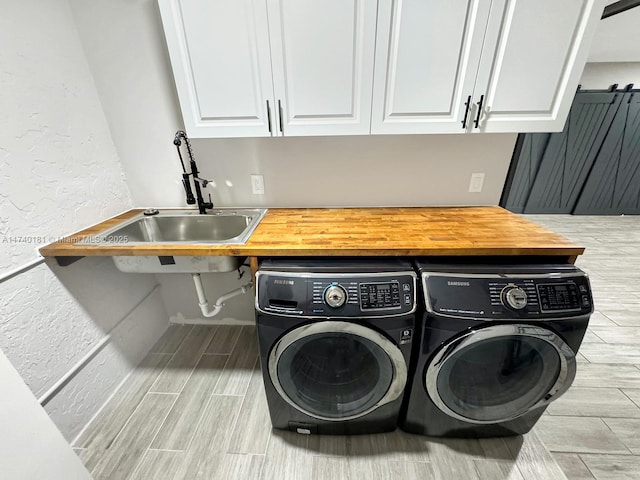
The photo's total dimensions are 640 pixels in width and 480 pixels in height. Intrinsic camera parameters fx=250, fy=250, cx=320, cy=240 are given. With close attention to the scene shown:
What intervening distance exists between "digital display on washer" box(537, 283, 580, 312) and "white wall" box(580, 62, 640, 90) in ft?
17.1

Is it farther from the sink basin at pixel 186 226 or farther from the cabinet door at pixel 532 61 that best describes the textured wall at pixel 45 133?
the cabinet door at pixel 532 61

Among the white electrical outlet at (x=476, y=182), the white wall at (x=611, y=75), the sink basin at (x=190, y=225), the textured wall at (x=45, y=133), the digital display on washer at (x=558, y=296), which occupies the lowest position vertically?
the digital display on washer at (x=558, y=296)

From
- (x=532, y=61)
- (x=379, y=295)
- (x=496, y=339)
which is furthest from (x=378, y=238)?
(x=532, y=61)

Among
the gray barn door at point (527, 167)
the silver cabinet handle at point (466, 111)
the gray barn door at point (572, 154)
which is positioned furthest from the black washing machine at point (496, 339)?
the gray barn door at point (572, 154)

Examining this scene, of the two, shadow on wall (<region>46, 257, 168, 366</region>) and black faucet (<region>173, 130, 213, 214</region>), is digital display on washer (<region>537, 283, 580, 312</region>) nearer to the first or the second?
black faucet (<region>173, 130, 213, 214</region>)

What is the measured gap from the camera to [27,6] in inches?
43.0

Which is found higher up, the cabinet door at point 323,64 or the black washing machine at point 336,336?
the cabinet door at point 323,64

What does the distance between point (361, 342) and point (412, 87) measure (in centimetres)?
113

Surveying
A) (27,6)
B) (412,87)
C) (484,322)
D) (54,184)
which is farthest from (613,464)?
(27,6)

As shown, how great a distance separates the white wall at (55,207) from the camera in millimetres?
1036

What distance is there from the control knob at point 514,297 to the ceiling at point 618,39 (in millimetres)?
3694

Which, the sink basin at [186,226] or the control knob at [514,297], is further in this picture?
the sink basin at [186,226]

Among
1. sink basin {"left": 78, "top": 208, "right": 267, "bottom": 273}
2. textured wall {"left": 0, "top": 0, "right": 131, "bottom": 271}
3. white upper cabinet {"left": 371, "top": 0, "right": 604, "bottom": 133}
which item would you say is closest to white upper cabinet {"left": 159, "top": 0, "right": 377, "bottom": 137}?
white upper cabinet {"left": 371, "top": 0, "right": 604, "bottom": 133}

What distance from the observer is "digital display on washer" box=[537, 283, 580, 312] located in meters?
0.94
